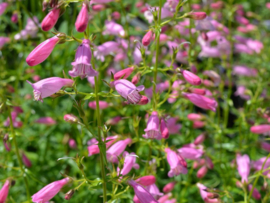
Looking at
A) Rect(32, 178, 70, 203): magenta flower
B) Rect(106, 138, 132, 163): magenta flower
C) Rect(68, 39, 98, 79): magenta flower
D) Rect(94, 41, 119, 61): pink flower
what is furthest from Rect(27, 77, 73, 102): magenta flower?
Rect(94, 41, 119, 61): pink flower

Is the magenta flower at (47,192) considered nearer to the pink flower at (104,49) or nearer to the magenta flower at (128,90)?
the magenta flower at (128,90)

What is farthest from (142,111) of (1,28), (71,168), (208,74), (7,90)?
(1,28)

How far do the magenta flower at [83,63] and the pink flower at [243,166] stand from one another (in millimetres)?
1704

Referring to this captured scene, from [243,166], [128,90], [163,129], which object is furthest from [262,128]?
[128,90]

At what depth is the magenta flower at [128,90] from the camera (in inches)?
72.7

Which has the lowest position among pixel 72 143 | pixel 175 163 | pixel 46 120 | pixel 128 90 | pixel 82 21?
pixel 72 143

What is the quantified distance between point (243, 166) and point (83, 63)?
5.88 feet

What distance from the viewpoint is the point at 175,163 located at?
2295 mm

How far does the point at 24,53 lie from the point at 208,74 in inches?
76.8

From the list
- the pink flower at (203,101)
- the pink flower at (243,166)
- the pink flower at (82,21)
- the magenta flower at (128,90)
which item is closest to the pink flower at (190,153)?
the pink flower at (243,166)

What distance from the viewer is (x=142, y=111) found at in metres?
3.33

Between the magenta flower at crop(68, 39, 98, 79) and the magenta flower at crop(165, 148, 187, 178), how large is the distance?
2.98 feet

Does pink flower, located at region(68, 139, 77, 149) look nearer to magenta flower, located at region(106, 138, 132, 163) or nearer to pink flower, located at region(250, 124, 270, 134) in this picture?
magenta flower, located at region(106, 138, 132, 163)

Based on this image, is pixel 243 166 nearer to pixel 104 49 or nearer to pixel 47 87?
pixel 104 49
